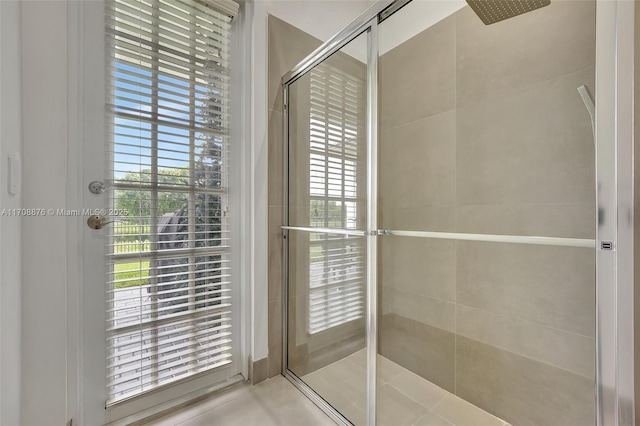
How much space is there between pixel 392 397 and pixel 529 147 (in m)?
1.26

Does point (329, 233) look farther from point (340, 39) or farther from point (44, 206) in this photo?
point (44, 206)

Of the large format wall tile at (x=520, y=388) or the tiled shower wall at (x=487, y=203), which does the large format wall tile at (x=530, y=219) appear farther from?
the large format wall tile at (x=520, y=388)

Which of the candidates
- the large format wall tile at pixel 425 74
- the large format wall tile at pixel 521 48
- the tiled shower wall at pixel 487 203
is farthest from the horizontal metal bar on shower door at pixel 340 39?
the large format wall tile at pixel 521 48

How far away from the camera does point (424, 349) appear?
1.46 meters

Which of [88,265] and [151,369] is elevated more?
[88,265]

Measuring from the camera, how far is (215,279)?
134 centimetres

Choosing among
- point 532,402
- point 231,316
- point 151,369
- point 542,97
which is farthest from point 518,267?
point 151,369

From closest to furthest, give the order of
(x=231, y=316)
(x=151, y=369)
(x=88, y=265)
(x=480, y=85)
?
(x=88, y=265) → (x=151, y=369) → (x=480, y=85) → (x=231, y=316)

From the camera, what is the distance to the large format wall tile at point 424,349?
137cm

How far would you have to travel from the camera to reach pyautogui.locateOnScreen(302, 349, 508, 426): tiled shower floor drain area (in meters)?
1.12

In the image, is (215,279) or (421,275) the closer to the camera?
(215,279)

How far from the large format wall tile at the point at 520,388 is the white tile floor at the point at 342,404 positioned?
2.9 inches

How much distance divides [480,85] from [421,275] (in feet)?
3.26

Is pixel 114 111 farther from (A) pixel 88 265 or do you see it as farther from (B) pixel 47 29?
(A) pixel 88 265
